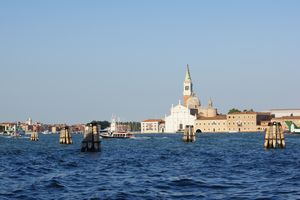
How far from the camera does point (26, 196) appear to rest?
26609 millimetres

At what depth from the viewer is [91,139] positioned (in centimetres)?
6675

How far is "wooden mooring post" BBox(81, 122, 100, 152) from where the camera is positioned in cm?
6625

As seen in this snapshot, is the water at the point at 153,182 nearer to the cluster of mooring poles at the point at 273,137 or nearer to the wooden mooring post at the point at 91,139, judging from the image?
the wooden mooring post at the point at 91,139

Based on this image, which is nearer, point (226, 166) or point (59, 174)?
point (59, 174)

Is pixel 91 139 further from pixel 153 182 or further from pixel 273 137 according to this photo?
pixel 153 182

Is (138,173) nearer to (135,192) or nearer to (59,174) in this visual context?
(59,174)

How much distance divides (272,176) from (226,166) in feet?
26.5

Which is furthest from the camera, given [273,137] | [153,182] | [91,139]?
[273,137]

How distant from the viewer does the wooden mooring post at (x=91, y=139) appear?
66250 millimetres

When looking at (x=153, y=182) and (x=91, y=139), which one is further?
(x=91, y=139)

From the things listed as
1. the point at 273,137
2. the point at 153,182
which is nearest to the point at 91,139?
the point at 273,137

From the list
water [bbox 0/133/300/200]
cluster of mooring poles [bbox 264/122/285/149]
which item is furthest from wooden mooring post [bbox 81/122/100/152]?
water [bbox 0/133/300/200]

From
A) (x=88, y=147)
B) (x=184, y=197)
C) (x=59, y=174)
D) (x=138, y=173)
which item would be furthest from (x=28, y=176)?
(x=88, y=147)

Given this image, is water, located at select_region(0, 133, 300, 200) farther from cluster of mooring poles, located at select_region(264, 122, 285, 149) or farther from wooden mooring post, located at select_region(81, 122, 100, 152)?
cluster of mooring poles, located at select_region(264, 122, 285, 149)
